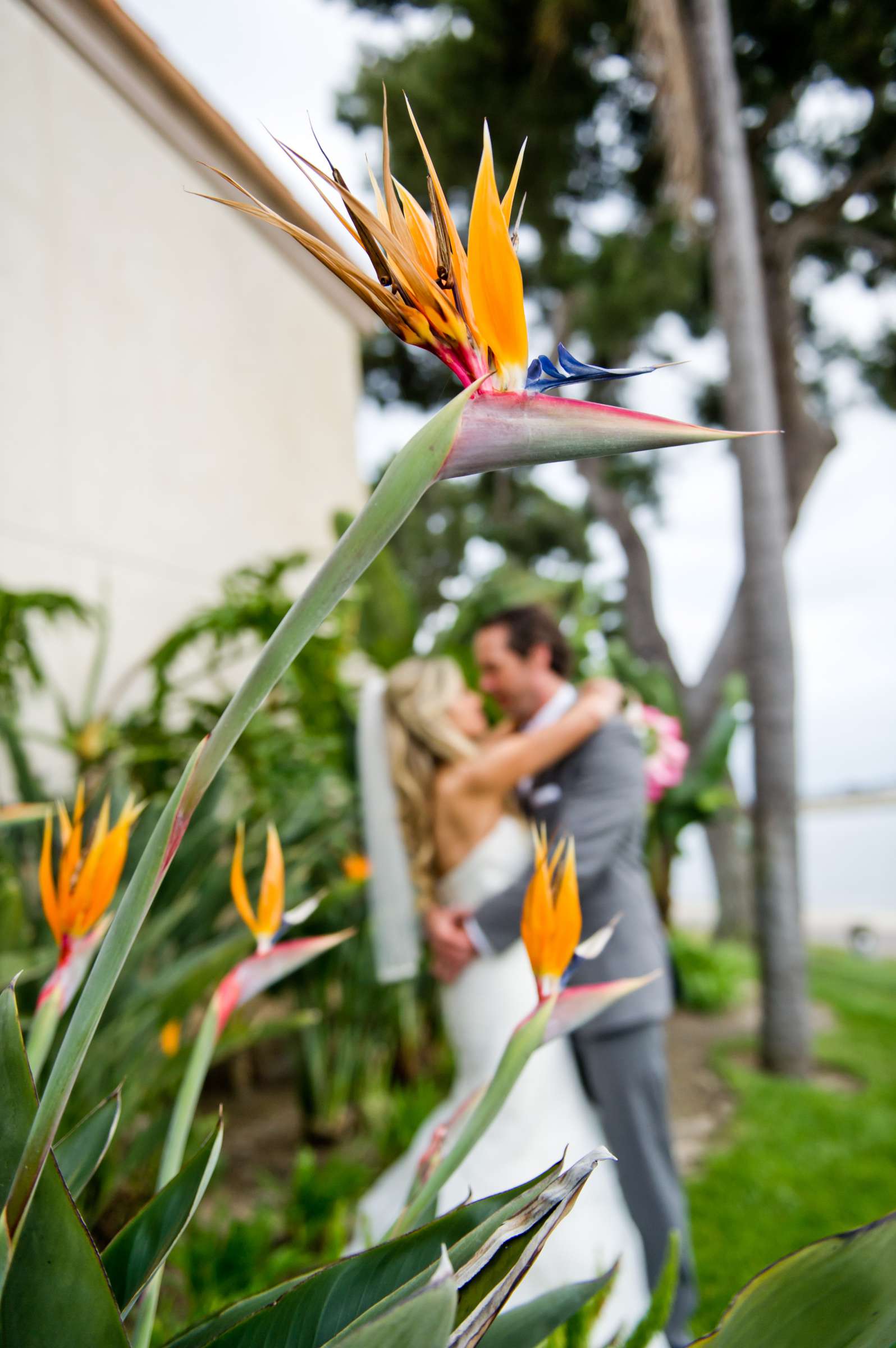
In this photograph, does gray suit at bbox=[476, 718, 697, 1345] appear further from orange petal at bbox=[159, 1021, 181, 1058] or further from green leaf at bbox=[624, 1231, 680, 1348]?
green leaf at bbox=[624, 1231, 680, 1348]

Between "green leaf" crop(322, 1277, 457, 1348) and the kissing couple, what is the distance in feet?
4.77

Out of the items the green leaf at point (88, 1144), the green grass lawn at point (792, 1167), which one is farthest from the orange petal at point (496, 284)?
the green grass lawn at point (792, 1167)

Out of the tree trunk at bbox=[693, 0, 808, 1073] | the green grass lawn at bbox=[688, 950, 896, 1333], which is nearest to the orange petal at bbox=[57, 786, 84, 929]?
the green grass lawn at bbox=[688, 950, 896, 1333]

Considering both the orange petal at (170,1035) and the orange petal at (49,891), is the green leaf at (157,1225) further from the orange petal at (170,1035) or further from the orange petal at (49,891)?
the orange petal at (170,1035)

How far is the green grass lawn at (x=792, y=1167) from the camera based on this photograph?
2641 millimetres

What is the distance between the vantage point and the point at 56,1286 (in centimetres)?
48

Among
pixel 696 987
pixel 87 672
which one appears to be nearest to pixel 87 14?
pixel 87 672

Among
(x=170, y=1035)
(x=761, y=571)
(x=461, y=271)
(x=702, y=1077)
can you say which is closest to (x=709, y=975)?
(x=702, y=1077)

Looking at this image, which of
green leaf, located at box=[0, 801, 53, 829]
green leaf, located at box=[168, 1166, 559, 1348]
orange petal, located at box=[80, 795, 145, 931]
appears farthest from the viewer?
green leaf, located at box=[0, 801, 53, 829]

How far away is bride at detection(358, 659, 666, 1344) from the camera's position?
205 centimetres

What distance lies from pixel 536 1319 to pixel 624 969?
1.68 metres

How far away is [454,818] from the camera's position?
2459mm

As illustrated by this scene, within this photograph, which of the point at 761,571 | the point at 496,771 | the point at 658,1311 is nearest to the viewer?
the point at 658,1311

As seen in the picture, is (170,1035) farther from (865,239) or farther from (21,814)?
(865,239)
